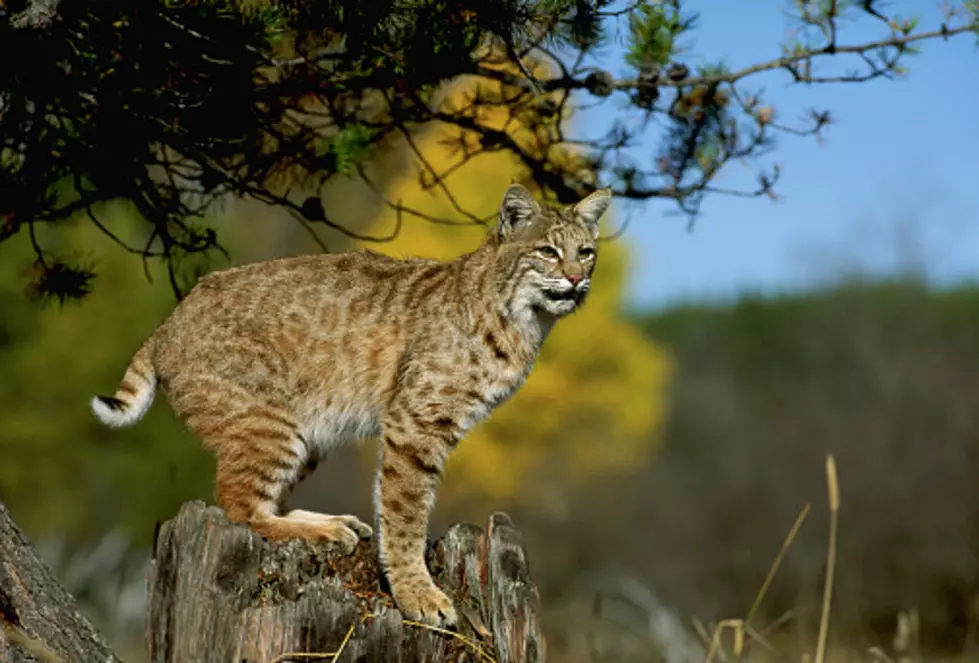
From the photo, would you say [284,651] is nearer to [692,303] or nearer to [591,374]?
[591,374]

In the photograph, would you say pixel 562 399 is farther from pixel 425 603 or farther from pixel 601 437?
pixel 425 603

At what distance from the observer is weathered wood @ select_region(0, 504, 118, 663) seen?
312cm

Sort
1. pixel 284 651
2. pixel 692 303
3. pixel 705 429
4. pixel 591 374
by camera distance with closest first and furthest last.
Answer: pixel 284 651, pixel 591 374, pixel 705 429, pixel 692 303

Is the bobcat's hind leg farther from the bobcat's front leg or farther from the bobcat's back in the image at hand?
the bobcat's front leg

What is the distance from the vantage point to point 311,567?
376 cm

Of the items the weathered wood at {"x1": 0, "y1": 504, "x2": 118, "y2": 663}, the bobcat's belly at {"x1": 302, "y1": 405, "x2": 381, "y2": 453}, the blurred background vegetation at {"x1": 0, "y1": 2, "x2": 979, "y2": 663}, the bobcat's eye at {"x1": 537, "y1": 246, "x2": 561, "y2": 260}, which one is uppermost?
the blurred background vegetation at {"x1": 0, "y1": 2, "x2": 979, "y2": 663}

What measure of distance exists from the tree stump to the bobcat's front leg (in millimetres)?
114

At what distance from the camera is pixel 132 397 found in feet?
14.6

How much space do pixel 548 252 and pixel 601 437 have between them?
21760 mm

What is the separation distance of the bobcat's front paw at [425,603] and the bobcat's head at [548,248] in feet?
3.68

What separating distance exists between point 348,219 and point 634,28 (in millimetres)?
24618

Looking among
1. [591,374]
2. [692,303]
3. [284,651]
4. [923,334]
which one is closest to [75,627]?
[284,651]

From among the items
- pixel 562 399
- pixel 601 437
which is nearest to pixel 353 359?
pixel 562 399

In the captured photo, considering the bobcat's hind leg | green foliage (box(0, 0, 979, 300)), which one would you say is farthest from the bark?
the bobcat's hind leg
